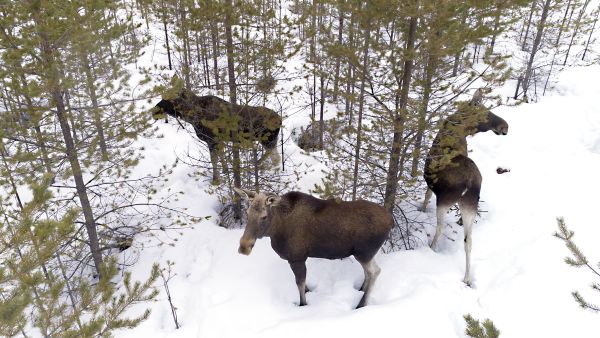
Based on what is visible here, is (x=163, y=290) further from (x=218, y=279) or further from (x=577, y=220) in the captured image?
(x=577, y=220)

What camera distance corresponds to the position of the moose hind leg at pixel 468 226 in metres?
7.18

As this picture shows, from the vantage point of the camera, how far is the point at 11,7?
5535mm

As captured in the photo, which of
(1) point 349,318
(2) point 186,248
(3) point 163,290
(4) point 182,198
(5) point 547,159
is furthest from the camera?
(5) point 547,159

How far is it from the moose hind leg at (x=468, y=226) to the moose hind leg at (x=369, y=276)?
6.60 ft

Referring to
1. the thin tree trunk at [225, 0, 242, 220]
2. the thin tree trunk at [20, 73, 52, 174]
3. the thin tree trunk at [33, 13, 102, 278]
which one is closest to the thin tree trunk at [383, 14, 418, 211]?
the thin tree trunk at [225, 0, 242, 220]

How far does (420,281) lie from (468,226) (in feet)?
5.19

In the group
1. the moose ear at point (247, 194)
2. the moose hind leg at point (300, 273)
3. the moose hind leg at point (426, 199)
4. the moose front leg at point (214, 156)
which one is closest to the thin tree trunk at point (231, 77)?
the moose front leg at point (214, 156)

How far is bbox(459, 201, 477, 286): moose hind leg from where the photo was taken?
7179 millimetres

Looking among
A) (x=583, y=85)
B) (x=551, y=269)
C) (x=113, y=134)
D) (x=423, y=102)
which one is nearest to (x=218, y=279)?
(x=113, y=134)

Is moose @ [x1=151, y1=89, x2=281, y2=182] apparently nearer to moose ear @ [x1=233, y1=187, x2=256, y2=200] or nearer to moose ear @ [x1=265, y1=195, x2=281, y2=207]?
moose ear @ [x1=233, y1=187, x2=256, y2=200]

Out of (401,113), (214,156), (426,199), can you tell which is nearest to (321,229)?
(401,113)

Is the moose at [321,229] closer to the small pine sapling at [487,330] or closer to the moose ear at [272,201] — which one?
the moose ear at [272,201]

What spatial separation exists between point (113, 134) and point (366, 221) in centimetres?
522

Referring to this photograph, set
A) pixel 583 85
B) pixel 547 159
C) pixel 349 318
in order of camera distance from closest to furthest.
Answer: pixel 349 318, pixel 547 159, pixel 583 85
